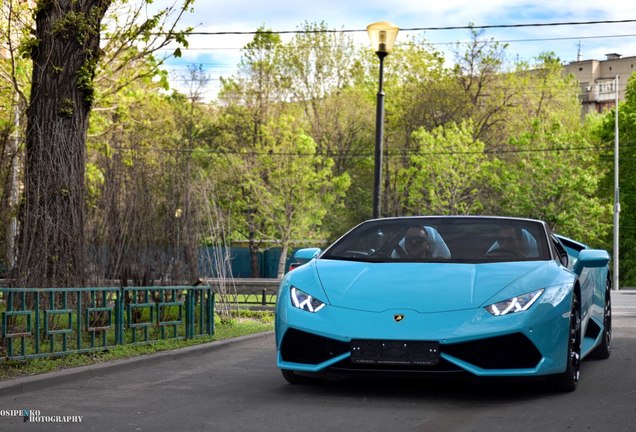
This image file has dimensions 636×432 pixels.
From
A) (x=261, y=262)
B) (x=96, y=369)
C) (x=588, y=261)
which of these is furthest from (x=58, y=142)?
(x=261, y=262)

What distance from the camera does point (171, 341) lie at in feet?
38.9

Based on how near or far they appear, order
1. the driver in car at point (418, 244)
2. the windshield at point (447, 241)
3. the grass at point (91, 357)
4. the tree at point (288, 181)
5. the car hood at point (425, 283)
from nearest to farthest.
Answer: the car hood at point (425, 283), the windshield at point (447, 241), the driver in car at point (418, 244), the grass at point (91, 357), the tree at point (288, 181)

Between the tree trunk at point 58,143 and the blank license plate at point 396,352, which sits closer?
the blank license plate at point 396,352

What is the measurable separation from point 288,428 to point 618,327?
10890 mm

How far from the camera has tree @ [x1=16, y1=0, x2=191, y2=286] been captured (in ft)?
37.2

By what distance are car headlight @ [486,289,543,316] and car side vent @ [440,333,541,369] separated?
0.56ft

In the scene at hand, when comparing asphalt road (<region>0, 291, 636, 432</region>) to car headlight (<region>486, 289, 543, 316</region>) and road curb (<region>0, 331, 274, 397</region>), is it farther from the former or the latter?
car headlight (<region>486, 289, 543, 316</region>)

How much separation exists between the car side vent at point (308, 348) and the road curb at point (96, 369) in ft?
6.28

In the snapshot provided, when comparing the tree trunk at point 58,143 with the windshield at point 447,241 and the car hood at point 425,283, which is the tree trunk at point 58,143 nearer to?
the windshield at point 447,241

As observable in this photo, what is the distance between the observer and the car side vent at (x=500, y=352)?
7.58 m

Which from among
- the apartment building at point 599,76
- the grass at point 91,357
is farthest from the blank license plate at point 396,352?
the apartment building at point 599,76

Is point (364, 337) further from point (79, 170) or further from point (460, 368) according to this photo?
point (79, 170)

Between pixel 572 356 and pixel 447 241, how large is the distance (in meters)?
1.42

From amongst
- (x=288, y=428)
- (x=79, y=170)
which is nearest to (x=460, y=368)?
(x=288, y=428)
